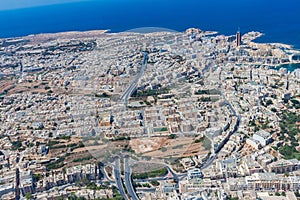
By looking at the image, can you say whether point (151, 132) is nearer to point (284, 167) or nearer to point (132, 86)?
point (132, 86)

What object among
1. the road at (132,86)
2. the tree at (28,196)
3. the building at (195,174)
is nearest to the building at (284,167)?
the building at (195,174)

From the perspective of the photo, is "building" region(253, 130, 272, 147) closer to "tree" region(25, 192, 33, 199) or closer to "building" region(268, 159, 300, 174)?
"building" region(268, 159, 300, 174)

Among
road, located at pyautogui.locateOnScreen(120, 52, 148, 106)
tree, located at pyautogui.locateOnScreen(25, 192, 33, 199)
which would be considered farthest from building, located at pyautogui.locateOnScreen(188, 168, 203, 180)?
tree, located at pyautogui.locateOnScreen(25, 192, 33, 199)

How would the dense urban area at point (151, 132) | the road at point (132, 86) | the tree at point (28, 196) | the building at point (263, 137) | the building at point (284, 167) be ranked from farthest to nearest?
the building at point (263, 137), the building at point (284, 167), the tree at point (28, 196), the road at point (132, 86), the dense urban area at point (151, 132)

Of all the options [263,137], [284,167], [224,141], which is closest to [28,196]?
[224,141]

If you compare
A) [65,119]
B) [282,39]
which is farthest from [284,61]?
[65,119]

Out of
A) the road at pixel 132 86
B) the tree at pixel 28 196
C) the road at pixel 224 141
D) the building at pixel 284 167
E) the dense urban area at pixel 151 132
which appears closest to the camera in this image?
the dense urban area at pixel 151 132

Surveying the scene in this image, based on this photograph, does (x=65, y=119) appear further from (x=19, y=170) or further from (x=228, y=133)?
(x=228, y=133)

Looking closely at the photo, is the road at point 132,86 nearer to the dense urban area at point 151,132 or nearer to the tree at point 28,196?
the dense urban area at point 151,132
